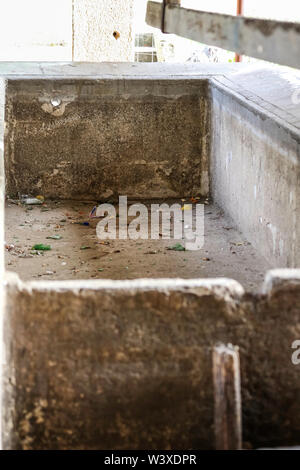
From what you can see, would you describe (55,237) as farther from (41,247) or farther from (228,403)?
(228,403)

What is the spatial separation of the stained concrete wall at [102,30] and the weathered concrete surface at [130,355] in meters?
7.59

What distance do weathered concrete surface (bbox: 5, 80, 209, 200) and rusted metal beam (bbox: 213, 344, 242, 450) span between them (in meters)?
5.38

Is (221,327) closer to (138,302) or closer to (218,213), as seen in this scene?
(138,302)

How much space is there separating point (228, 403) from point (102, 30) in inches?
312

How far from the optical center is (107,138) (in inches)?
311

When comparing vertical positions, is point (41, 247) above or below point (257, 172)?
below

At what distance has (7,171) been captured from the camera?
25.9 feet

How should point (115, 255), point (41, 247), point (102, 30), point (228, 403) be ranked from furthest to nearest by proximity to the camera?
point (102, 30), point (41, 247), point (115, 255), point (228, 403)

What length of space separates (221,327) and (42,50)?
15.1 meters

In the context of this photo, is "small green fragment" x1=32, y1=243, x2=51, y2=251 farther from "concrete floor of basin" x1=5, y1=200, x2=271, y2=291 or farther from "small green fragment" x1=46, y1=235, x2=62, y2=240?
"small green fragment" x1=46, y1=235, x2=62, y2=240
